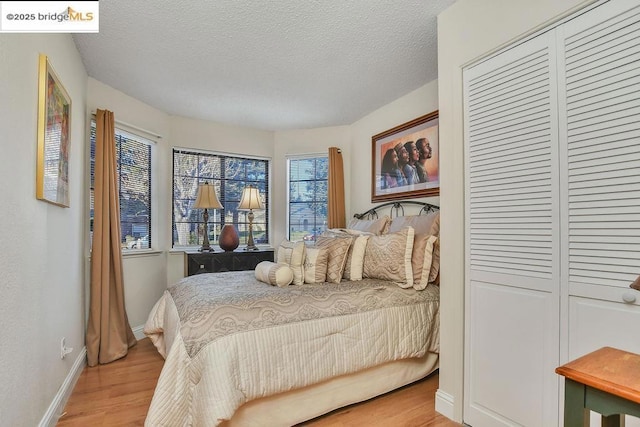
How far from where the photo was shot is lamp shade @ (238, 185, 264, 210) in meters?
4.02

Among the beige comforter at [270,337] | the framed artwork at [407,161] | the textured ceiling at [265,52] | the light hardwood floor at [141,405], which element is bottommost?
the light hardwood floor at [141,405]

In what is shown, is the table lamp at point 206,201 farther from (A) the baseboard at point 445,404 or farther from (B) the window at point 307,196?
(A) the baseboard at point 445,404

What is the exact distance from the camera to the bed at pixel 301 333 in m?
1.61

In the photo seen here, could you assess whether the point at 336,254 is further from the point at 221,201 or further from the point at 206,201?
the point at 221,201

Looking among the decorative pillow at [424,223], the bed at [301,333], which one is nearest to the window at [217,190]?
the bed at [301,333]

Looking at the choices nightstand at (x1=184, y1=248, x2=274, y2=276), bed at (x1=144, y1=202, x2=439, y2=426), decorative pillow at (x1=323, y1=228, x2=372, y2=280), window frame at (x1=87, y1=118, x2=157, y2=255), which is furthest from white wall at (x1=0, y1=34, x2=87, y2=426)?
decorative pillow at (x1=323, y1=228, x2=372, y2=280)

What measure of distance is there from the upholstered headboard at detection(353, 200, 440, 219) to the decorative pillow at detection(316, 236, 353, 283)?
0.85m

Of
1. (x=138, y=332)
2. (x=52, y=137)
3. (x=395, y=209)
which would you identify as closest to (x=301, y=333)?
(x=52, y=137)

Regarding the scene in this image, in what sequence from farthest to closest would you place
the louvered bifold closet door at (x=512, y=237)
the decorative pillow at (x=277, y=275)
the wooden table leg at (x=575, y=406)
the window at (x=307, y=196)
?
the window at (x=307, y=196) < the decorative pillow at (x=277, y=275) < the louvered bifold closet door at (x=512, y=237) < the wooden table leg at (x=575, y=406)

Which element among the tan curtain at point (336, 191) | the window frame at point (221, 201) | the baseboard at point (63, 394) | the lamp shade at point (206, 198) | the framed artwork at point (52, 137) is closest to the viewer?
the framed artwork at point (52, 137)

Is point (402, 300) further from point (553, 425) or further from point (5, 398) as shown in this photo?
point (5, 398)

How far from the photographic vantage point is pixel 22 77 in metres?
1.46

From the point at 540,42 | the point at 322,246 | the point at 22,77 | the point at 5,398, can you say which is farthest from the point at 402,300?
the point at 22,77

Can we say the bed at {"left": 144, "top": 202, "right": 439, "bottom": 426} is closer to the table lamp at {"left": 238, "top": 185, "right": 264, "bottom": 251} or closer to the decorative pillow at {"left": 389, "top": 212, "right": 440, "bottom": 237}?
the decorative pillow at {"left": 389, "top": 212, "right": 440, "bottom": 237}
